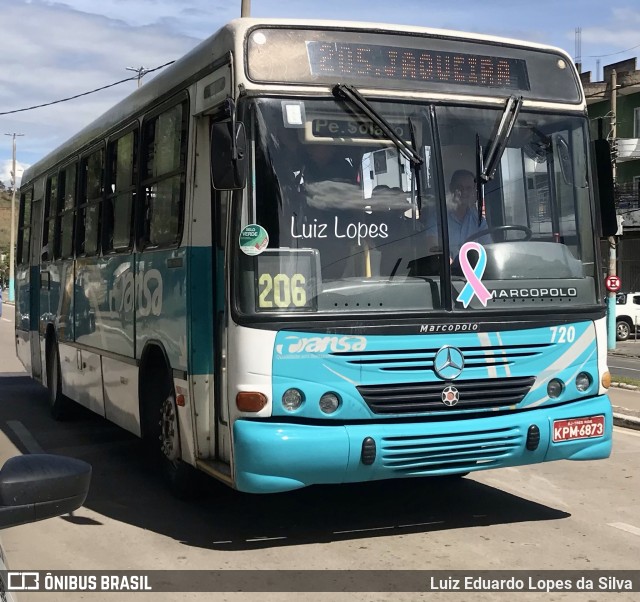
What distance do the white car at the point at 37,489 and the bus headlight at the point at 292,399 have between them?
9.60 ft

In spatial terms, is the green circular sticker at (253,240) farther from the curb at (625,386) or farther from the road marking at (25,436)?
the curb at (625,386)

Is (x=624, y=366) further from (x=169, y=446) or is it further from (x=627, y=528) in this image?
(x=169, y=446)

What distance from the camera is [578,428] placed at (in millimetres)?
6098

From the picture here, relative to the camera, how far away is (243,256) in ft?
18.2

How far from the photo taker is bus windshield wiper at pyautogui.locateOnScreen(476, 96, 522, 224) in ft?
19.6

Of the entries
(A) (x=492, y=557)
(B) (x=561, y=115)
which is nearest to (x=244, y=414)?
(A) (x=492, y=557)

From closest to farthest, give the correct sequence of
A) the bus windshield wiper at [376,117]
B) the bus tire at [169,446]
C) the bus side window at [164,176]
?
the bus windshield wiper at [376,117] < the bus side window at [164,176] < the bus tire at [169,446]

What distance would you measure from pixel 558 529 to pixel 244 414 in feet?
7.64

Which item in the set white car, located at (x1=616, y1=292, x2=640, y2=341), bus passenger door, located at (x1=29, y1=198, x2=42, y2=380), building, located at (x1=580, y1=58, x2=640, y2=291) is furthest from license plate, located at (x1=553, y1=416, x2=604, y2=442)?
building, located at (x1=580, y1=58, x2=640, y2=291)

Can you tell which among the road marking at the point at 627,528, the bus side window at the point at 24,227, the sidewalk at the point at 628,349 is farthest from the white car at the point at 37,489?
the sidewalk at the point at 628,349

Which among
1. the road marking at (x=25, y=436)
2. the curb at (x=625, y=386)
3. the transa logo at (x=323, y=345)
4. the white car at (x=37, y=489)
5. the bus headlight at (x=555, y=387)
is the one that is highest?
the transa logo at (x=323, y=345)

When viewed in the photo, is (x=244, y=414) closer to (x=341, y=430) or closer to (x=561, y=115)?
(x=341, y=430)

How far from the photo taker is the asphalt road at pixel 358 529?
17.9 feet

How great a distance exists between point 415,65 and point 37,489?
437 centimetres
